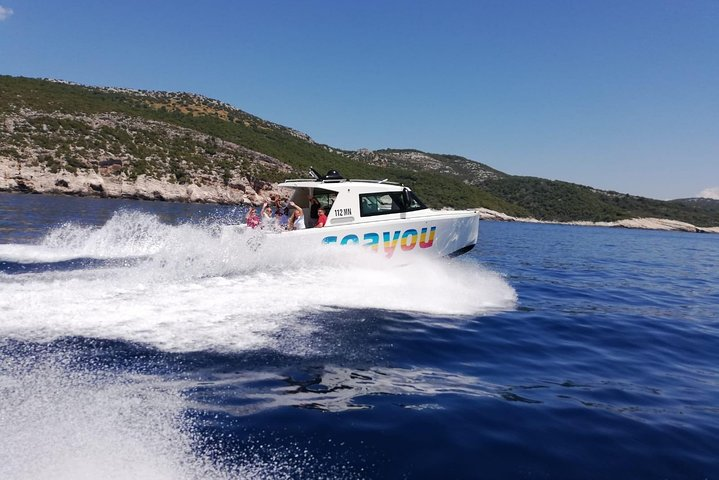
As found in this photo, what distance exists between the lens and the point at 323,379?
4.95 m

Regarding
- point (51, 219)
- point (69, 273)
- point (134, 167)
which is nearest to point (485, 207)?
point (134, 167)

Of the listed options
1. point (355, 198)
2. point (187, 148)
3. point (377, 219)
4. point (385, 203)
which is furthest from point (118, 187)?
point (377, 219)

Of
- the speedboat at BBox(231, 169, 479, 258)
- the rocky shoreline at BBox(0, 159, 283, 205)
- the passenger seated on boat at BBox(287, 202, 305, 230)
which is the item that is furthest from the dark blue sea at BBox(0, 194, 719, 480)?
the rocky shoreline at BBox(0, 159, 283, 205)

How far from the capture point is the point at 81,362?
15.2 ft

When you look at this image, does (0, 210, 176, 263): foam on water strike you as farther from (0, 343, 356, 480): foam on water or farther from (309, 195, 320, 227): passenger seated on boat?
(0, 343, 356, 480): foam on water

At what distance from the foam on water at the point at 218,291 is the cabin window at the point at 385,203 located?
54.5 inches

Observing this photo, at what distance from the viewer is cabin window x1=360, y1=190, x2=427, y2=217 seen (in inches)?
487

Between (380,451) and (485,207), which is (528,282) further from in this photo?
(485,207)

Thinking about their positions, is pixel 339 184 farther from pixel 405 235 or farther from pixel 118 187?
pixel 118 187

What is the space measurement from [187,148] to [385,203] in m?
76.9

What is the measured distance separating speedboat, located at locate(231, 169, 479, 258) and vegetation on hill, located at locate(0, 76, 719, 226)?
54.7 metres

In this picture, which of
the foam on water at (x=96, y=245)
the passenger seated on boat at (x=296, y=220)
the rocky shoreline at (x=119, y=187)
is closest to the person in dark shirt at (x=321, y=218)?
the passenger seated on boat at (x=296, y=220)

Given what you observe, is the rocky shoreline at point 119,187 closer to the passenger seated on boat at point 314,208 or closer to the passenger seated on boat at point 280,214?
the passenger seated on boat at point 280,214

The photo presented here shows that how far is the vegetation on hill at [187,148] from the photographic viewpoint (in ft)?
204
